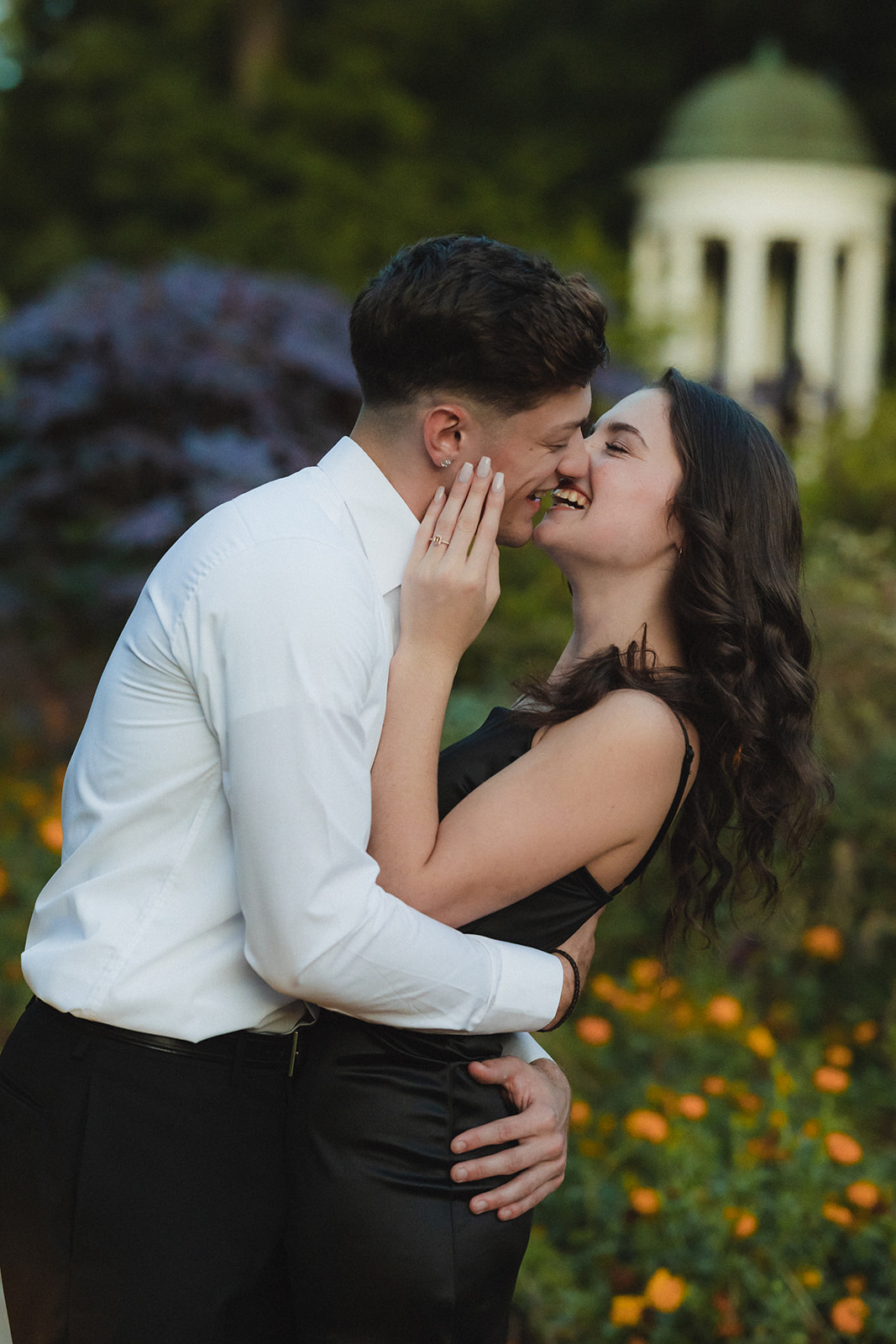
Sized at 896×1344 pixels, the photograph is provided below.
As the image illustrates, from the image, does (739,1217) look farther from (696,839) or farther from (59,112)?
(59,112)

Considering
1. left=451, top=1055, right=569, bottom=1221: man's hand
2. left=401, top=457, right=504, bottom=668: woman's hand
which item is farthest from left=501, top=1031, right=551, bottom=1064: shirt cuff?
left=401, top=457, right=504, bottom=668: woman's hand

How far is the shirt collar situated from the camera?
6.72 ft

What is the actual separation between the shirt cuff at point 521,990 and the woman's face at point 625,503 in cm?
77

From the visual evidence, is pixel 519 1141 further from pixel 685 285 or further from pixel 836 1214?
pixel 685 285

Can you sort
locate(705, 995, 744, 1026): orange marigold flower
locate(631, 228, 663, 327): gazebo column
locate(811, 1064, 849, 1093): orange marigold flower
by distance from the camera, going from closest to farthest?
locate(811, 1064, 849, 1093): orange marigold flower → locate(705, 995, 744, 1026): orange marigold flower → locate(631, 228, 663, 327): gazebo column

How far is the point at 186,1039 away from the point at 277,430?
4.49 metres

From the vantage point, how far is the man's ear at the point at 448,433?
2.07 meters

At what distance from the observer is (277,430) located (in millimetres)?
6098

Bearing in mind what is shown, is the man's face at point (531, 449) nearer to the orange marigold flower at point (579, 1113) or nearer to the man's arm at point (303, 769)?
the man's arm at point (303, 769)

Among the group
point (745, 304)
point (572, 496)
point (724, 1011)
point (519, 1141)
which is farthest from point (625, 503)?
point (745, 304)

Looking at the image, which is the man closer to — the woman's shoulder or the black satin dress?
the black satin dress

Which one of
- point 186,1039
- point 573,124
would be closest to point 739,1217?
point 186,1039

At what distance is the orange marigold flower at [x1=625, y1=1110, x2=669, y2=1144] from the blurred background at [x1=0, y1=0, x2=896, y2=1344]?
0.09 meters

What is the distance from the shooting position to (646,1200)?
3.01 meters
